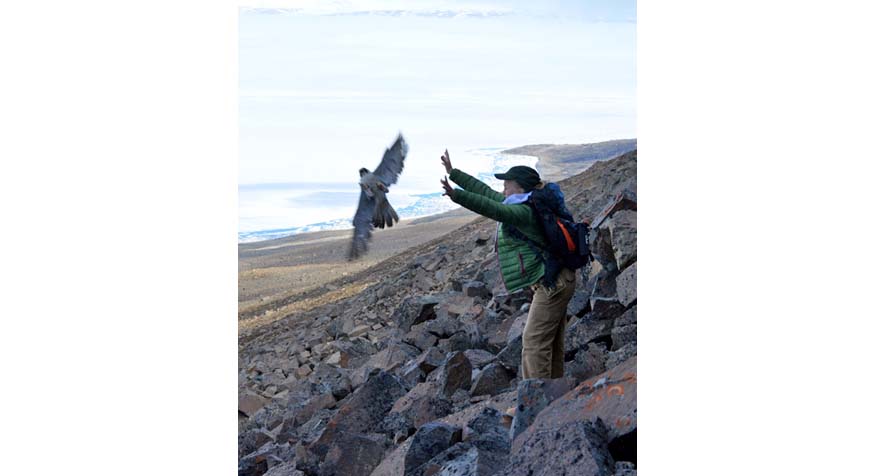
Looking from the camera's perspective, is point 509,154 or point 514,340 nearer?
point 509,154

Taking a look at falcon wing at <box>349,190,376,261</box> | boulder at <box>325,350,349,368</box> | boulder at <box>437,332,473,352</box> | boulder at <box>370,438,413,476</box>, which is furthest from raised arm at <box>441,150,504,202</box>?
boulder at <box>325,350,349,368</box>

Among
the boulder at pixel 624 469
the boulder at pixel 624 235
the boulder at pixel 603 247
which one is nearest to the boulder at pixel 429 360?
the boulder at pixel 603 247

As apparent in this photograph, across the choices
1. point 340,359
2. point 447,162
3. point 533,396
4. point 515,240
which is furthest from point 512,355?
point 447,162

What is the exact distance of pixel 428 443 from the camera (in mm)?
3572

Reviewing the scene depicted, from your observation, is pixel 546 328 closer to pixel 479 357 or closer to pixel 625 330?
pixel 625 330

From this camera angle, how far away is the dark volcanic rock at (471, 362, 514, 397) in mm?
4148

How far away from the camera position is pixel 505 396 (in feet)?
12.9

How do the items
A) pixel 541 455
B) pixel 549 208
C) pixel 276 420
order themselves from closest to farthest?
pixel 541 455
pixel 549 208
pixel 276 420

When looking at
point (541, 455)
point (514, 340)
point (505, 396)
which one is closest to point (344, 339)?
point (514, 340)
